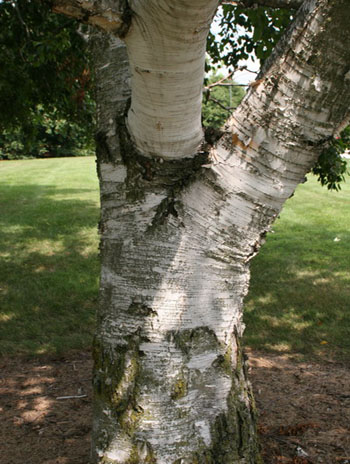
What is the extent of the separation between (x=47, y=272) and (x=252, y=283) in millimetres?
2937

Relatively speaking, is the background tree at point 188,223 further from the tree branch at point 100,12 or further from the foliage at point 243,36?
the foliage at point 243,36

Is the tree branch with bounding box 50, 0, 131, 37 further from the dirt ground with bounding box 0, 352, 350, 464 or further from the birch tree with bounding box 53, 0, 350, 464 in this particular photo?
the dirt ground with bounding box 0, 352, 350, 464

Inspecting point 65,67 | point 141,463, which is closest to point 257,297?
point 65,67

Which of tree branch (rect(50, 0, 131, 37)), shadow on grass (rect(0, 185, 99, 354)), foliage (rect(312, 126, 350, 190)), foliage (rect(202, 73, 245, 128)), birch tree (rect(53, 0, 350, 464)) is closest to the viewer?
tree branch (rect(50, 0, 131, 37))

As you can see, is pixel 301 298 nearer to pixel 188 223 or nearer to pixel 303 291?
pixel 303 291

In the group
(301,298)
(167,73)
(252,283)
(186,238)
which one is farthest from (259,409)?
(252,283)

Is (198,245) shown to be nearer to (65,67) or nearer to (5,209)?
(65,67)

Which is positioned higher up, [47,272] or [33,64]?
[33,64]

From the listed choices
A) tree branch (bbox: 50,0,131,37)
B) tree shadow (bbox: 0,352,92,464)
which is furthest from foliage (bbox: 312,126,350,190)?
tree shadow (bbox: 0,352,92,464)

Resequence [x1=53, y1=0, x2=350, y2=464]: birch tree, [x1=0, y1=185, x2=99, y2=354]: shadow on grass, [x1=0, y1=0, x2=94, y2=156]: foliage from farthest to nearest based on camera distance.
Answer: [x1=0, y1=0, x2=94, y2=156]: foliage < [x1=0, y1=185, x2=99, y2=354]: shadow on grass < [x1=53, y1=0, x2=350, y2=464]: birch tree

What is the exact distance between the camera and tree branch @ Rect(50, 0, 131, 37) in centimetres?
139

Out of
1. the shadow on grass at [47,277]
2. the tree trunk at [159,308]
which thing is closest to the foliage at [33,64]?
the shadow on grass at [47,277]

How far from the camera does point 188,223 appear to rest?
2023 mm

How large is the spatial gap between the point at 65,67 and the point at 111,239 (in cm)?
471
